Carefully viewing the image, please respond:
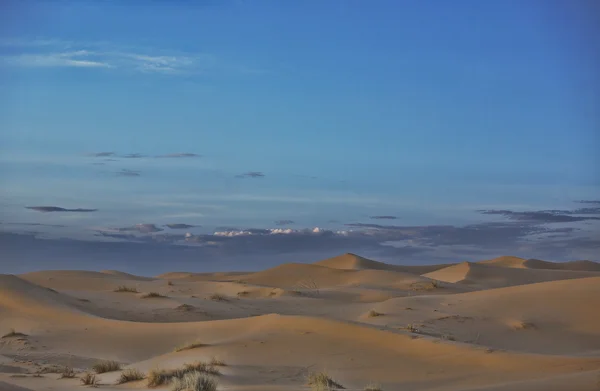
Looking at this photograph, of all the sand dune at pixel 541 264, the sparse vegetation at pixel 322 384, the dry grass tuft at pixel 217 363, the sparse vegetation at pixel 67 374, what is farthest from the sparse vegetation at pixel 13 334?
the sand dune at pixel 541 264

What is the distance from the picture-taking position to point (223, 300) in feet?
97.7

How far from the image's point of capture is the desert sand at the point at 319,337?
12242mm

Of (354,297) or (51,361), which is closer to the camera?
(51,361)

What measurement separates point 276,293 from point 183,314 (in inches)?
309

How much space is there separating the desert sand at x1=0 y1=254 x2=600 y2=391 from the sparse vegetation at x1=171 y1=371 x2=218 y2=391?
0.79m

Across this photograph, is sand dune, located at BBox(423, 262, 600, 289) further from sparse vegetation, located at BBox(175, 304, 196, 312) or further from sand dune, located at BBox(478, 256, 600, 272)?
sparse vegetation, located at BBox(175, 304, 196, 312)

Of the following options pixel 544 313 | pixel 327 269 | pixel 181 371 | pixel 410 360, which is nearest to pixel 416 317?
pixel 544 313

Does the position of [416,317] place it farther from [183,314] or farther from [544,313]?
[183,314]

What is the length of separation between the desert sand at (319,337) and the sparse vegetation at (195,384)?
2.60ft

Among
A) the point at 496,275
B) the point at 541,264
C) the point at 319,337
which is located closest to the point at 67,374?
the point at 319,337

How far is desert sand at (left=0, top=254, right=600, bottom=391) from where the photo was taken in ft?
40.2

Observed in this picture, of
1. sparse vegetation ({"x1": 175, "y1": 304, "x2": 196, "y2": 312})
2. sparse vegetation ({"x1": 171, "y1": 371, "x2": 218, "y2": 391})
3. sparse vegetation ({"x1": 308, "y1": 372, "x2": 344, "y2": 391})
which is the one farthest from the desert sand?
sparse vegetation ({"x1": 171, "y1": 371, "x2": 218, "y2": 391})

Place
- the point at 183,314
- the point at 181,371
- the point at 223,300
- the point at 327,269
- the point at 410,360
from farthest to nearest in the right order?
the point at 327,269 < the point at 223,300 < the point at 183,314 < the point at 410,360 < the point at 181,371

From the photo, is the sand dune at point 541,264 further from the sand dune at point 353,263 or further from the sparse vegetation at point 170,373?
the sparse vegetation at point 170,373
